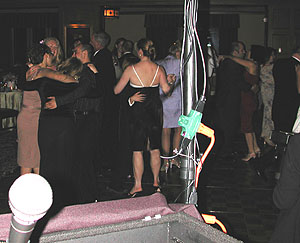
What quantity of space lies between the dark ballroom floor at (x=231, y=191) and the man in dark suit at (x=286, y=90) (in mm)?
633

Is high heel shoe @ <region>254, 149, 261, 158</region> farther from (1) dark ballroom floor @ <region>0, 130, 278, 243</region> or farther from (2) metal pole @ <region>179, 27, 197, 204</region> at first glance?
(2) metal pole @ <region>179, 27, 197, 204</region>

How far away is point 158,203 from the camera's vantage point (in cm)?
123

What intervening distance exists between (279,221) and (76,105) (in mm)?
2376

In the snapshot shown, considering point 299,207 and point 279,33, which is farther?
point 279,33

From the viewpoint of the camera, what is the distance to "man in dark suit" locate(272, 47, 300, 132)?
4.68 m

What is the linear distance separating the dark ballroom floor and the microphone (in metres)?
2.48

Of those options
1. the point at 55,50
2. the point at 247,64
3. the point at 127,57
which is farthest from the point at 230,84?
the point at 55,50

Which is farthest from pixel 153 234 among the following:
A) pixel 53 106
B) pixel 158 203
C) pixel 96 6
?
pixel 96 6

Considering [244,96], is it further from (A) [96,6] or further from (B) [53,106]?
(A) [96,6]

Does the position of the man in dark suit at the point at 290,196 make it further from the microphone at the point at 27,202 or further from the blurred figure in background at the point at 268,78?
the blurred figure in background at the point at 268,78

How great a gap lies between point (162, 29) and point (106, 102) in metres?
10.0

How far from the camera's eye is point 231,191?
4.62 m

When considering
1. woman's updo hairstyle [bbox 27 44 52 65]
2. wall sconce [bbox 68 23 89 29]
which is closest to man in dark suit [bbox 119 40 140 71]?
woman's updo hairstyle [bbox 27 44 52 65]

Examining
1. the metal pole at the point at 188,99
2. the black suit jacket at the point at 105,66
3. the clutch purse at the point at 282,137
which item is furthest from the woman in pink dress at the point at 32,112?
the metal pole at the point at 188,99
